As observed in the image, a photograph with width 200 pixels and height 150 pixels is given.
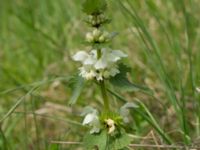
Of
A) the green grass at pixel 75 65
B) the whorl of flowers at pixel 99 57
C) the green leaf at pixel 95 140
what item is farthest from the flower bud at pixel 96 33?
the green grass at pixel 75 65

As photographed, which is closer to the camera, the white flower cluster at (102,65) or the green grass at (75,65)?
the white flower cluster at (102,65)

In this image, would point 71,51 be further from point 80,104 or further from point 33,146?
point 33,146

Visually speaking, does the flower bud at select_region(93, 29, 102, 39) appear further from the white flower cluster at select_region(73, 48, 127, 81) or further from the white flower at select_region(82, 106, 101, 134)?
the white flower at select_region(82, 106, 101, 134)

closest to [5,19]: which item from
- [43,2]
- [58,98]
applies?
[43,2]

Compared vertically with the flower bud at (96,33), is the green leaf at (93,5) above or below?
above

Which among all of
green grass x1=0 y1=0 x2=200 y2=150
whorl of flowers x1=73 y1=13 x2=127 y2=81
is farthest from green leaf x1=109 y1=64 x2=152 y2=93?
green grass x1=0 y1=0 x2=200 y2=150

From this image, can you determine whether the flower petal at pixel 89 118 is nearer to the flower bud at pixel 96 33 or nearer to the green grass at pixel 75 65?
the flower bud at pixel 96 33

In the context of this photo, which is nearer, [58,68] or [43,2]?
[58,68]
